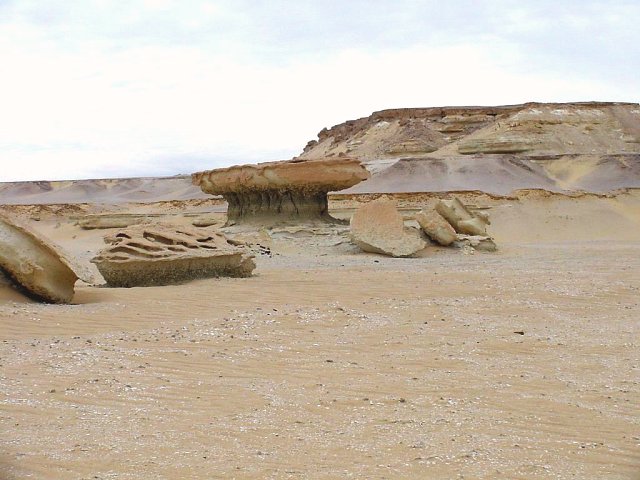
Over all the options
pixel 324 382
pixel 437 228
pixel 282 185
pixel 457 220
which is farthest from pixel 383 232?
pixel 324 382

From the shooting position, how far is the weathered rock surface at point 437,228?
49.8ft

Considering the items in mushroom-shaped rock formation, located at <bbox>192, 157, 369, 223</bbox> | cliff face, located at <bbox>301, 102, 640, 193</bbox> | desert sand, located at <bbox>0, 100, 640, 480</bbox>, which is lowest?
desert sand, located at <bbox>0, 100, 640, 480</bbox>

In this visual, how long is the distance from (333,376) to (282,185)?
40.9 ft

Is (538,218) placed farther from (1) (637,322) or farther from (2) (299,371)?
(2) (299,371)

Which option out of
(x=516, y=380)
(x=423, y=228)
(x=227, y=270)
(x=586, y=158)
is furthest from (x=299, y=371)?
(x=586, y=158)

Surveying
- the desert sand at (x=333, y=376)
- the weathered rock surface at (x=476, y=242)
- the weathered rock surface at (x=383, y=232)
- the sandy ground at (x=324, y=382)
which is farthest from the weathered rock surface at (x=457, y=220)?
the sandy ground at (x=324, y=382)

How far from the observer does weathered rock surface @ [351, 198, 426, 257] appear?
1432 cm

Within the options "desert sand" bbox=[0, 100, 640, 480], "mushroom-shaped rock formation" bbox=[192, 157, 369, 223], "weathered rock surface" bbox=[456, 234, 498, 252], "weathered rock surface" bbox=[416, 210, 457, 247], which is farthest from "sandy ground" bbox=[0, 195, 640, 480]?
"mushroom-shaped rock formation" bbox=[192, 157, 369, 223]

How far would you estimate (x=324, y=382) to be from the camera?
4.71m

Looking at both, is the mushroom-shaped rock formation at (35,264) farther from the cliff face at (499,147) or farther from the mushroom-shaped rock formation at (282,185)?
the cliff face at (499,147)

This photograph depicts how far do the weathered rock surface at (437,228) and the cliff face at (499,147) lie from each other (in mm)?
22219

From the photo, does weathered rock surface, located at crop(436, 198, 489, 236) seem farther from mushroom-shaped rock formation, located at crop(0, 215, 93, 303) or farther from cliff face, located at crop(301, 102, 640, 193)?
cliff face, located at crop(301, 102, 640, 193)

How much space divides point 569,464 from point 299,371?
2002 mm

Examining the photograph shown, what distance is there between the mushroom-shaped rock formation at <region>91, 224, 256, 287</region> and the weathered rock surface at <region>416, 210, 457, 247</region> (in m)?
6.07
